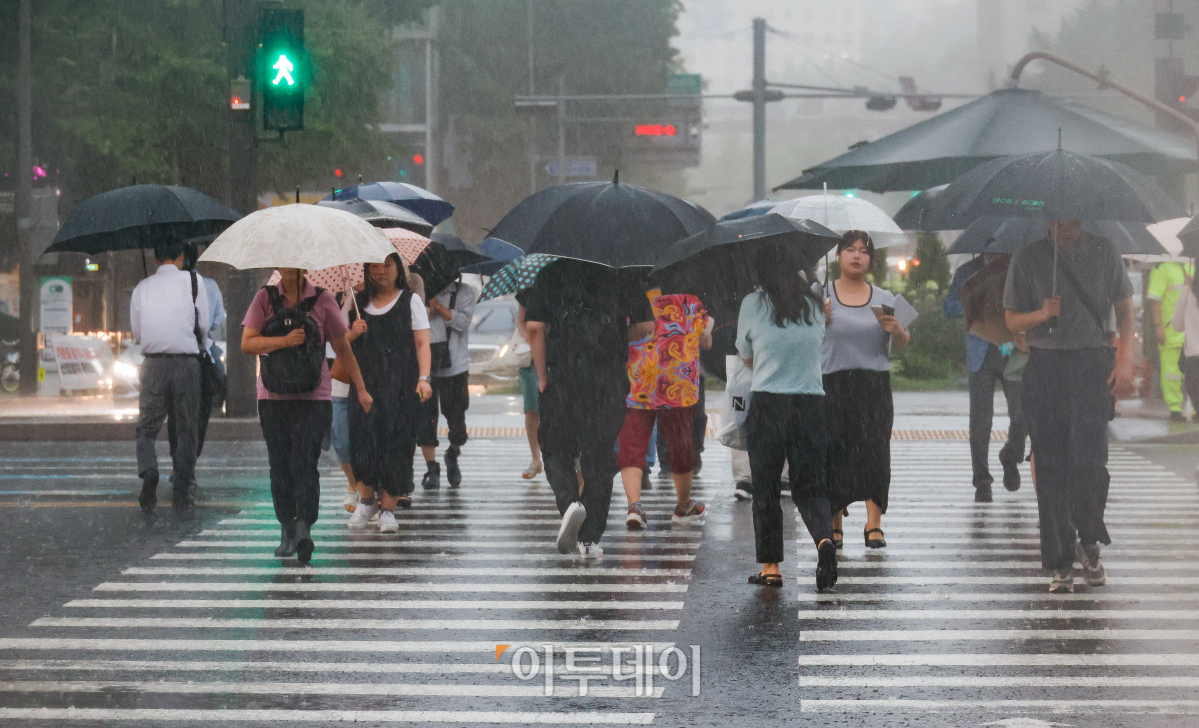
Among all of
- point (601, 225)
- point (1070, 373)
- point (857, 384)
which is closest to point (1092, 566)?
point (1070, 373)

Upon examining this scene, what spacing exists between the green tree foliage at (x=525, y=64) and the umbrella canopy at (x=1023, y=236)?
112 ft

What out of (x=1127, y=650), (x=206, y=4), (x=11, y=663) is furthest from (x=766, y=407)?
(x=206, y=4)

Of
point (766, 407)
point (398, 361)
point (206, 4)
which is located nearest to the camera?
point (766, 407)

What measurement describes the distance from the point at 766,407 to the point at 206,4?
677 inches

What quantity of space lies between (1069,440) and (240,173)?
34.2ft

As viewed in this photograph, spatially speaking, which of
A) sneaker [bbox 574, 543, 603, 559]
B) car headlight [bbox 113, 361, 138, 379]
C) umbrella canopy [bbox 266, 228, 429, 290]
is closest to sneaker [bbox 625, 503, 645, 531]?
sneaker [bbox 574, 543, 603, 559]

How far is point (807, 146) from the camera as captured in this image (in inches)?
5876

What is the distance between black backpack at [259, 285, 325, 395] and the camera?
26.0 ft

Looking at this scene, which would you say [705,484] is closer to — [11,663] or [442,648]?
[442,648]

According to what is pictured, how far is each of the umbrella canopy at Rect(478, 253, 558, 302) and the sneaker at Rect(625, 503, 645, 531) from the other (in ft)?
5.61

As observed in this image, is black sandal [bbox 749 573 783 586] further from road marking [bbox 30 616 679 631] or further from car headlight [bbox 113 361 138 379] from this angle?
car headlight [bbox 113 361 138 379]

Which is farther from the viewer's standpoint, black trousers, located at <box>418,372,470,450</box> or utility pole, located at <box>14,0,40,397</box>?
utility pole, located at <box>14,0,40,397</box>

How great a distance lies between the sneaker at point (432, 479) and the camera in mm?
11516

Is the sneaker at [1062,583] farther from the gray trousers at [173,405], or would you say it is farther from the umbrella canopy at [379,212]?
the gray trousers at [173,405]
